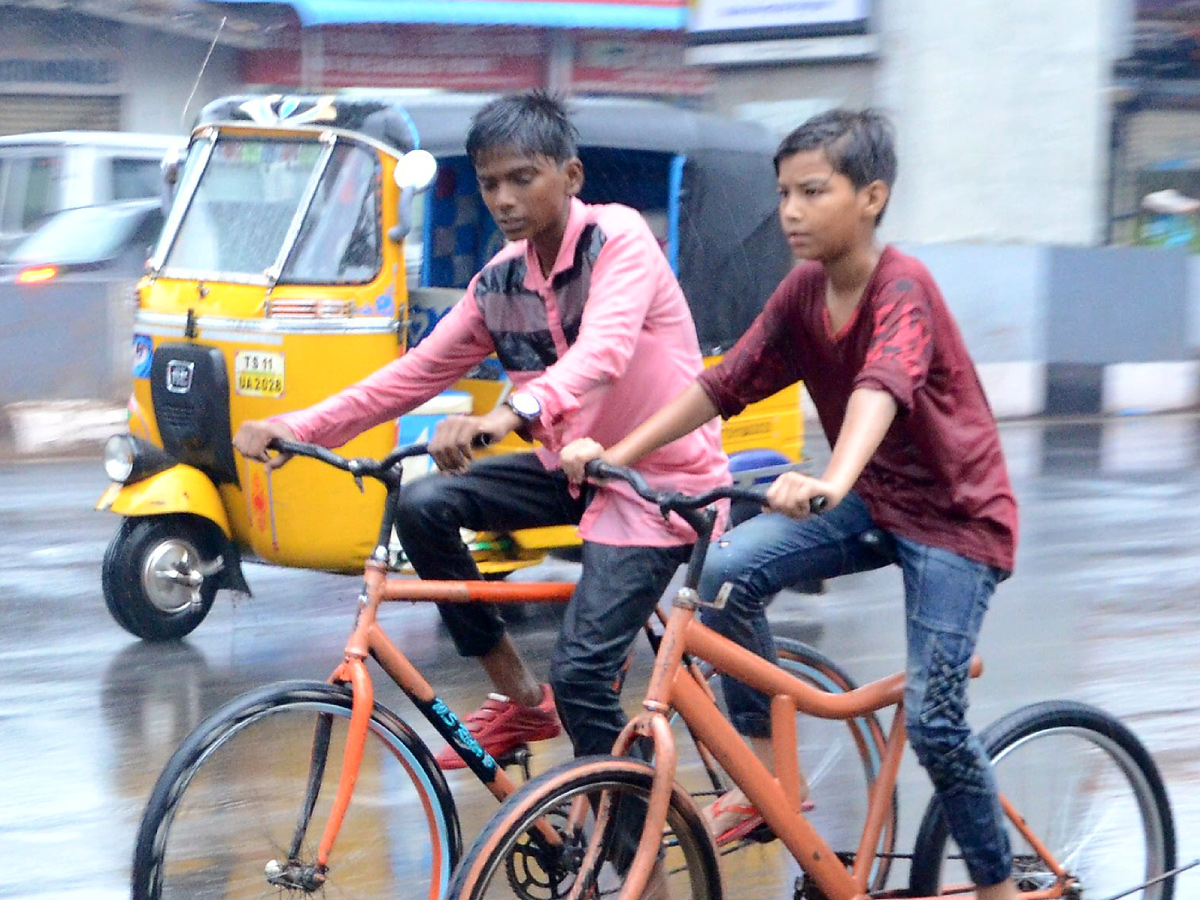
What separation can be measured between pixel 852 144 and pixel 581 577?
1.09 m

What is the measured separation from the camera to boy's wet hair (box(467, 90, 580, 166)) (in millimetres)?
3465

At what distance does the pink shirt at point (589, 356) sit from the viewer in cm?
344

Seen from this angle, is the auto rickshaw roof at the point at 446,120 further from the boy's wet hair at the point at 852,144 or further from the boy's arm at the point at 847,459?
the boy's arm at the point at 847,459

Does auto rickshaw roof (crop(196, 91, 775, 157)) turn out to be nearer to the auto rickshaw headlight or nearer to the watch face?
the auto rickshaw headlight

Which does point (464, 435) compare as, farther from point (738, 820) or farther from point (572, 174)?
point (738, 820)

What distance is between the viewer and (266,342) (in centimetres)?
648

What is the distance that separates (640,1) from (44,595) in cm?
1477

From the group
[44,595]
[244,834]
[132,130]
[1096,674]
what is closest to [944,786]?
[244,834]

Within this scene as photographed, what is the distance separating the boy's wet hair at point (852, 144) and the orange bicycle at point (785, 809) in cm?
67

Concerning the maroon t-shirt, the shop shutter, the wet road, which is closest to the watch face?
the maroon t-shirt

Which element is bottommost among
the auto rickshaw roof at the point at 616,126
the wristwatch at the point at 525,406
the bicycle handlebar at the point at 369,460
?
the bicycle handlebar at the point at 369,460

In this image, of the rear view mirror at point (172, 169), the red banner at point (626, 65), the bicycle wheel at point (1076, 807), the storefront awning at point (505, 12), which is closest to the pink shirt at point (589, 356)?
the bicycle wheel at point (1076, 807)

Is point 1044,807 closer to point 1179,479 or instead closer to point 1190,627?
point 1190,627

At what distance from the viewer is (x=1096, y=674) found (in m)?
6.07
